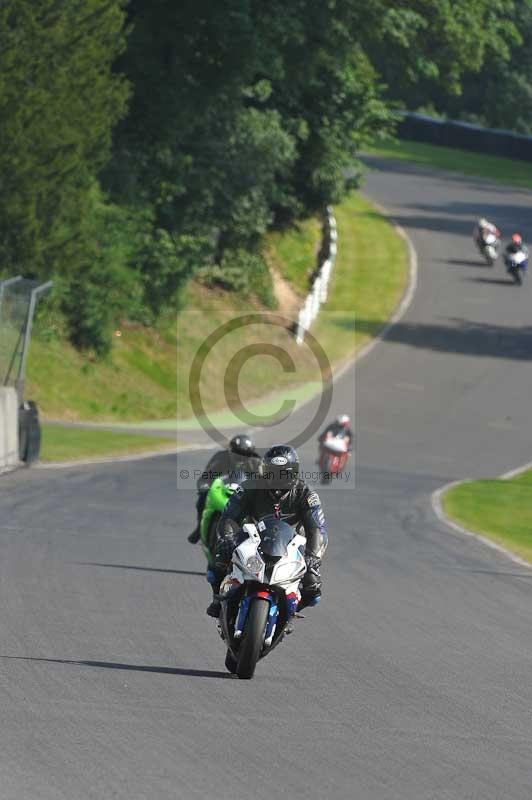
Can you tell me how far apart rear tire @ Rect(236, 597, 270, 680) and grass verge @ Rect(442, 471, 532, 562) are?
402 inches

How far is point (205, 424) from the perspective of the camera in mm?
39344

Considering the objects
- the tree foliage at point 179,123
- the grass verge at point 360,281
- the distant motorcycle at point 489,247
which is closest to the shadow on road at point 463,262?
the distant motorcycle at point 489,247

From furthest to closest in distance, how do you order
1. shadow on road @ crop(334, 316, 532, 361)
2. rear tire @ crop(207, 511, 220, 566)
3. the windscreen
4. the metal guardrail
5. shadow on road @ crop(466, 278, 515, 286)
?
1. shadow on road @ crop(466, 278, 515, 286)
2. shadow on road @ crop(334, 316, 532, 361)
3. the metal guardrail
4. rear tire @ crop(207, 511, 220, 566)
5. the windscreen

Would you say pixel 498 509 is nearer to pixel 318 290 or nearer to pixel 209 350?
pixel 209 350

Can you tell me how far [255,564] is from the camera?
33.7 feet

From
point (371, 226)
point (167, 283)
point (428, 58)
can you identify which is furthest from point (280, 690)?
point (371, 226)

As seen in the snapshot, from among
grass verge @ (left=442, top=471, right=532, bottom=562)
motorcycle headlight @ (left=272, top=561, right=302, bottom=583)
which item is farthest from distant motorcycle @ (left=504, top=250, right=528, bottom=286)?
motorcycle headlight @ (left=272, top=561, right=302, bottom=583)

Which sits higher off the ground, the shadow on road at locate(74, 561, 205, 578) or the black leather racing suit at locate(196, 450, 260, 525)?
the black leather racing suit at locate(196, 450, 260, 525)

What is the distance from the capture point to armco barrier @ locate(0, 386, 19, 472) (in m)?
24.7

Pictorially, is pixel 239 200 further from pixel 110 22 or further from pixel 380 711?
pixel 380 711

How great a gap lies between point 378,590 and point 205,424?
77.8 feet

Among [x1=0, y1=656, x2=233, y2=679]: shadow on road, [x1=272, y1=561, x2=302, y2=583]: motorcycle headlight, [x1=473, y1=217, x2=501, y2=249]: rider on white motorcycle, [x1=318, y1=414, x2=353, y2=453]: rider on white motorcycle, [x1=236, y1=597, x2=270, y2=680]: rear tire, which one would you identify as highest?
[x1=473, y1=217, x2=501, y2=249]: rider on white motorcycle

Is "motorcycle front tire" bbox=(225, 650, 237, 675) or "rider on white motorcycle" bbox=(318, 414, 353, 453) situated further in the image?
"rider on white motorcycle" bbox=(318, 414, 353, 453)

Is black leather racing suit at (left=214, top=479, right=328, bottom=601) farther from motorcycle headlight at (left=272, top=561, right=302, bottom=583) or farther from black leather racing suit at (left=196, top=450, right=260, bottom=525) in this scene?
black leather racing suit at (left=196, top=450, right=260, bottom=525)
